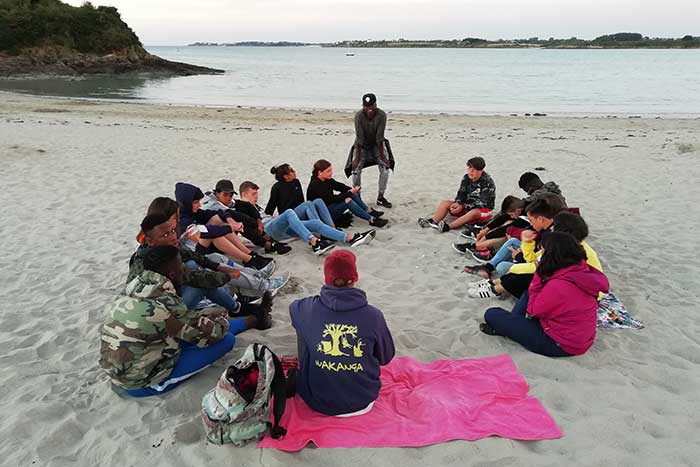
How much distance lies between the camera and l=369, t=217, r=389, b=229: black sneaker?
6984 mm

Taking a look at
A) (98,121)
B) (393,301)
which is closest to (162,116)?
(98,121)

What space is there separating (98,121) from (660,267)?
17.2 metres

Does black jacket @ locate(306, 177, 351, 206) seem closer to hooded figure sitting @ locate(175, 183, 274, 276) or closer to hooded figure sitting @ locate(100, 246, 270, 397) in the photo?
hooded figure sitting @ locate(175, 183, 274, 276)

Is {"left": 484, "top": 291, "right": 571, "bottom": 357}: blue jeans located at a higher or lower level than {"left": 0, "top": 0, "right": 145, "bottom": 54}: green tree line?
lower

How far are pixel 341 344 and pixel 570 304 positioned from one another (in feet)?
6.13

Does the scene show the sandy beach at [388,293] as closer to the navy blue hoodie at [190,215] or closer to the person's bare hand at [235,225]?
the person's bare hand at [235,225]

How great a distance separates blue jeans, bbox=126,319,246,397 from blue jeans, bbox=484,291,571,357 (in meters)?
2.28

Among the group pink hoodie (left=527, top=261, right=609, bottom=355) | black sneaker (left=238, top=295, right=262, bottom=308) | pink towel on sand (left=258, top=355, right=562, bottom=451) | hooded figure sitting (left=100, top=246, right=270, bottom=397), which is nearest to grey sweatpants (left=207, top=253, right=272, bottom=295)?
black sneaker (left=238, top=295, right=262, bottom=308)

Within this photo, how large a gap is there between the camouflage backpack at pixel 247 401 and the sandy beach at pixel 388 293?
11 centimetres

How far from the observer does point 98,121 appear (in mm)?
16484

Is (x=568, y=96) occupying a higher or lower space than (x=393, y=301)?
higher

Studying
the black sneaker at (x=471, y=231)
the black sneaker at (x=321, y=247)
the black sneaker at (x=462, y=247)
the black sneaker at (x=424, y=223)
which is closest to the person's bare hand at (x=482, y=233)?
the black sneaker at (x=462, y=247)

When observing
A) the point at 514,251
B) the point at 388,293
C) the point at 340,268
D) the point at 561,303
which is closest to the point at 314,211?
the point at 388,293

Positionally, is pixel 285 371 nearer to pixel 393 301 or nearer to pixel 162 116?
pixel 393 301
